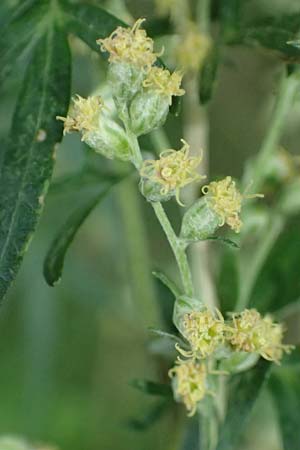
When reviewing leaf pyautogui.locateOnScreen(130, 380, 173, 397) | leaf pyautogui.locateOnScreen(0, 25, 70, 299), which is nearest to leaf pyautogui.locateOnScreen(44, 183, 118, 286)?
leaf pyautogui.locateOnScreen(0, 25, 70, 299)

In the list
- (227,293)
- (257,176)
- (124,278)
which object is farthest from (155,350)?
(124,278)

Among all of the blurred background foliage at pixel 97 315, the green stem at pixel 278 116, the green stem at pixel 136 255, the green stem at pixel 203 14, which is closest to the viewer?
the green stem at pixel 278 116

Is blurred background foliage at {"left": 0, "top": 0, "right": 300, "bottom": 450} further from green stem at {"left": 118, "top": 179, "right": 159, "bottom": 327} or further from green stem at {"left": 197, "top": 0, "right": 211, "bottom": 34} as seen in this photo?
green stem at {"left": 197, "top": 0, "right": 211, "bottom": 34}

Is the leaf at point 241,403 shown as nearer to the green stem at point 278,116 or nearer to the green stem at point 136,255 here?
the green stem at point 278,116

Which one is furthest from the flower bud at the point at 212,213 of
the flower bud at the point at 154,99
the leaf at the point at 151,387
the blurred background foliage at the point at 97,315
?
the blurred background foliage at the point at 97,315

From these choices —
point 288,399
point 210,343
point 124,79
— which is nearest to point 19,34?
point 124,79

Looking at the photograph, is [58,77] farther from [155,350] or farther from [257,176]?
[155,350]

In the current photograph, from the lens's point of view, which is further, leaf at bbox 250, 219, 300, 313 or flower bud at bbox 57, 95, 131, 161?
leaf at bbox 250, 219, 300, 313

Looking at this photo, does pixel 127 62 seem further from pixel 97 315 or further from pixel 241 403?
pixel 97 315
